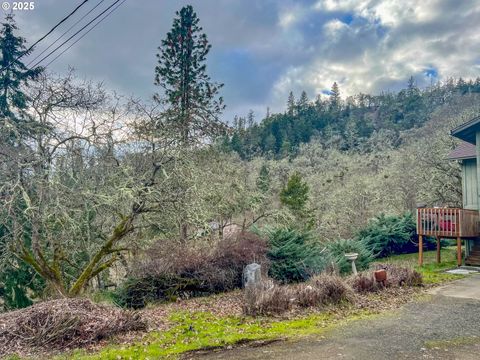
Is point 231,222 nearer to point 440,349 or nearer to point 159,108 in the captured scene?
point 159,108

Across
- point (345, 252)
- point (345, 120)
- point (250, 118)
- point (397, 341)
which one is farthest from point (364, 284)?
point (250, 118)

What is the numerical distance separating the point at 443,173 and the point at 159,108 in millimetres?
14863

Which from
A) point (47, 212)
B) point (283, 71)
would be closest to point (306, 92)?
point (283, 71)

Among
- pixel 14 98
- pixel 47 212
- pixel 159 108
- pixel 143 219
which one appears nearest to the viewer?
pixel 47 212

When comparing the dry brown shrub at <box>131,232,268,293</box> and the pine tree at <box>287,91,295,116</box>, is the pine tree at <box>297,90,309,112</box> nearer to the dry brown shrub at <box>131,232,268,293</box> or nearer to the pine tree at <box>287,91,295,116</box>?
the pine tree at <box>287,91,295,116</box>

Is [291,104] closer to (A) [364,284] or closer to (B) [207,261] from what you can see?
(B) [207,261]

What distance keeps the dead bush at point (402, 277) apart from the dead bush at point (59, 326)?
6229mm

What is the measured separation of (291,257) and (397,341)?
5619 mm

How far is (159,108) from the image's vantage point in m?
13.4

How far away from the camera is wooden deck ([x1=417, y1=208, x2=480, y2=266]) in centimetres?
1143

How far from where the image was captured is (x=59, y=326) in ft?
18.9

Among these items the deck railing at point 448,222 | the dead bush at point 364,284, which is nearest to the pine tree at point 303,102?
the deck railing at point 448,222

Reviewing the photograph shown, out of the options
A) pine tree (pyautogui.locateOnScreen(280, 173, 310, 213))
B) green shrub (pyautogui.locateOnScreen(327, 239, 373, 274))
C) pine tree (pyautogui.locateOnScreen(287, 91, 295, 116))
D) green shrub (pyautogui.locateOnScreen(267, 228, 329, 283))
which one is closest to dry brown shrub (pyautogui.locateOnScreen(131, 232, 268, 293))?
green shrub (pyautogui.locateOnScreen(267, 228, 329, 283))

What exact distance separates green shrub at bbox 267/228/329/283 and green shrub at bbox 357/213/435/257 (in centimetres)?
456
